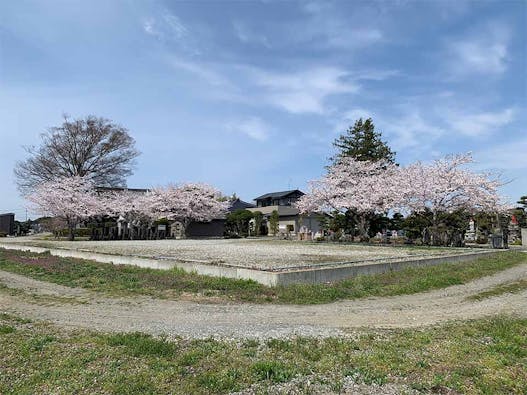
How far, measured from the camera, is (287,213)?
45094 millimetres

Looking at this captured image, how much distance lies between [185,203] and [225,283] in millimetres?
26990

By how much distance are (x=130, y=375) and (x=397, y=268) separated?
376 inches

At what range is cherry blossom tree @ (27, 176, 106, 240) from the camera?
99.9ft

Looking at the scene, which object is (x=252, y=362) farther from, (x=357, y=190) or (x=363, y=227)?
(x=363, y=227)

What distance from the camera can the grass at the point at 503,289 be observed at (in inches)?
331

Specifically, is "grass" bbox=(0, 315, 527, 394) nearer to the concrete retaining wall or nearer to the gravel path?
the gravel path

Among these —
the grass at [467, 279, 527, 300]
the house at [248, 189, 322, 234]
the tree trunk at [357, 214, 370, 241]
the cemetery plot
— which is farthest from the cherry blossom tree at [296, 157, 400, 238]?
the grass at [467, 279, 527, 300]

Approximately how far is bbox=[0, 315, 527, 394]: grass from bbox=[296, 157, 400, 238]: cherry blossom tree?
19.2 m

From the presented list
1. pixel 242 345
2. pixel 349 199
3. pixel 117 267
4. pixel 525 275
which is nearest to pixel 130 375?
pixel 242 345

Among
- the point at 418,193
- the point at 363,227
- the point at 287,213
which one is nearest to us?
the point at 418,193

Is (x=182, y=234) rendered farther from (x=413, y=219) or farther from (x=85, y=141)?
(x=413, y=219)

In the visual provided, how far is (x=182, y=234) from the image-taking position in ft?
123

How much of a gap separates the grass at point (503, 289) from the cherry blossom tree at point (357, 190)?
514 inches

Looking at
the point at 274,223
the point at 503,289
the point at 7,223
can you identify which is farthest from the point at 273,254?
the point at 7,223
